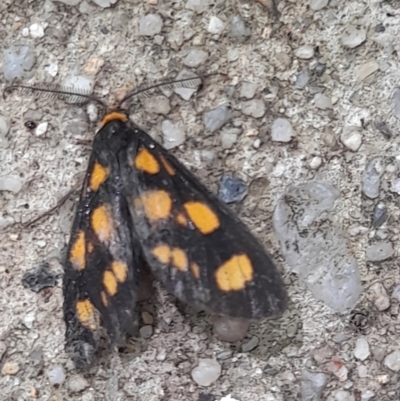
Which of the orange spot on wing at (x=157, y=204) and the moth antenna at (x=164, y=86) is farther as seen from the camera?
the moth antenna at (x=164, y=86)

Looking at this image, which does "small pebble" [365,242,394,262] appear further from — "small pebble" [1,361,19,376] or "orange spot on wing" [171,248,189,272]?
"small pebble" [1,361,19,376]

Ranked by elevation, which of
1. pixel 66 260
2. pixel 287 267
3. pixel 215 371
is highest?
pixel 66 260

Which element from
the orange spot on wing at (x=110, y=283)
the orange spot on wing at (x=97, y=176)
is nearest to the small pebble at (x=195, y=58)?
the orange spot on wing at (x=97, y=176)

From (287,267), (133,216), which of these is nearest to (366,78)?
(287,267)

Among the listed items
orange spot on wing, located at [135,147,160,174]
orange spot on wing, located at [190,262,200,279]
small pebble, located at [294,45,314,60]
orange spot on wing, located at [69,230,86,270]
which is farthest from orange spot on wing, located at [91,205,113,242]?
small pebble, located at [294,45,314,60]

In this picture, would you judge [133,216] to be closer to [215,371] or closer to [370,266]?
[215,371]

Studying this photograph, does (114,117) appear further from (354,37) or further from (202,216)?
(354,37)

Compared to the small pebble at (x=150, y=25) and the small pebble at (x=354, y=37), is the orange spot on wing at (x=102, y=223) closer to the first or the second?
the small pebble at (x=150, y=25)
